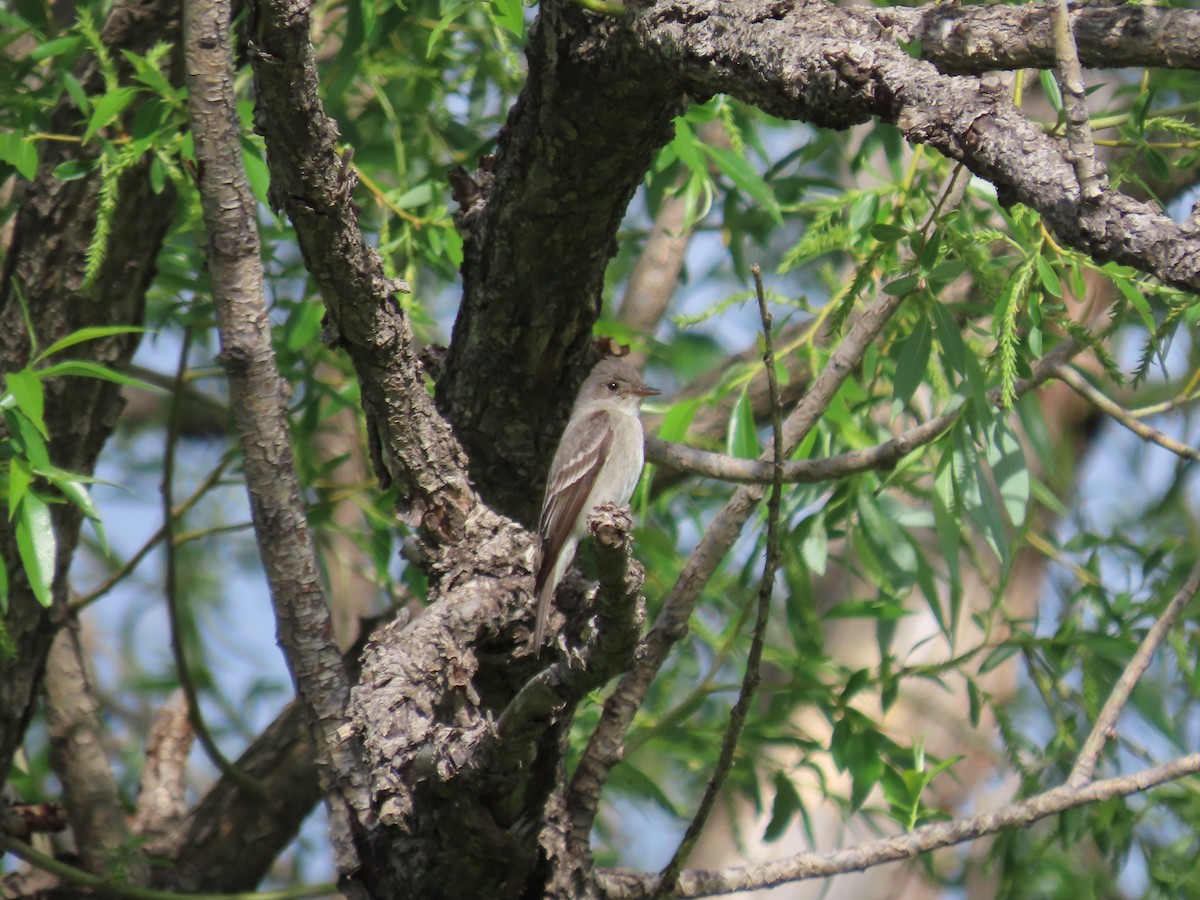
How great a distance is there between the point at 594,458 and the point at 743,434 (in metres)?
0.73

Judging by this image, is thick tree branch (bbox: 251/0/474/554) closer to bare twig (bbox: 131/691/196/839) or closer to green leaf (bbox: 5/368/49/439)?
green leaf (bbox: 5/368/49/439)

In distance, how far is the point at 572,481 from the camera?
4492mm

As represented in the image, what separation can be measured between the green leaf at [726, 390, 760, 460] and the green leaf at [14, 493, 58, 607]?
2.01m

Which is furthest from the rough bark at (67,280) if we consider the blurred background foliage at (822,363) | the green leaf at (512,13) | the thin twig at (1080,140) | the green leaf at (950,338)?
the thin twig at (1080,140)

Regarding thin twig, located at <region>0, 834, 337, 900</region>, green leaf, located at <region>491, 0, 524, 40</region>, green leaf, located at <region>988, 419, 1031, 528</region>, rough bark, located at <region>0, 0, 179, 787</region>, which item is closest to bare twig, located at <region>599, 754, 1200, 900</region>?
green leaf, located at <region>988, 419, 1031, 528</region>

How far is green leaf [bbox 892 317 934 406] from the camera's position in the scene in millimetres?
3400

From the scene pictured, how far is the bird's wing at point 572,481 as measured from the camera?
382 centimetres

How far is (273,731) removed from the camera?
16.2 feet

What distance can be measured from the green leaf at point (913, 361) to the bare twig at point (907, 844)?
3.45 feet

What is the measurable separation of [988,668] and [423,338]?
8.04 ft

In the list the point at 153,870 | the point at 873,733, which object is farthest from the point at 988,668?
the point at 153,870

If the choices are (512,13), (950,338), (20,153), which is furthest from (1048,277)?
(20,153)

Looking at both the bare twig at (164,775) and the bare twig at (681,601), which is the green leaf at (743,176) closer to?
the bare twig at (681,601)

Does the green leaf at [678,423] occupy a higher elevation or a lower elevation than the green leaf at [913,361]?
higher
